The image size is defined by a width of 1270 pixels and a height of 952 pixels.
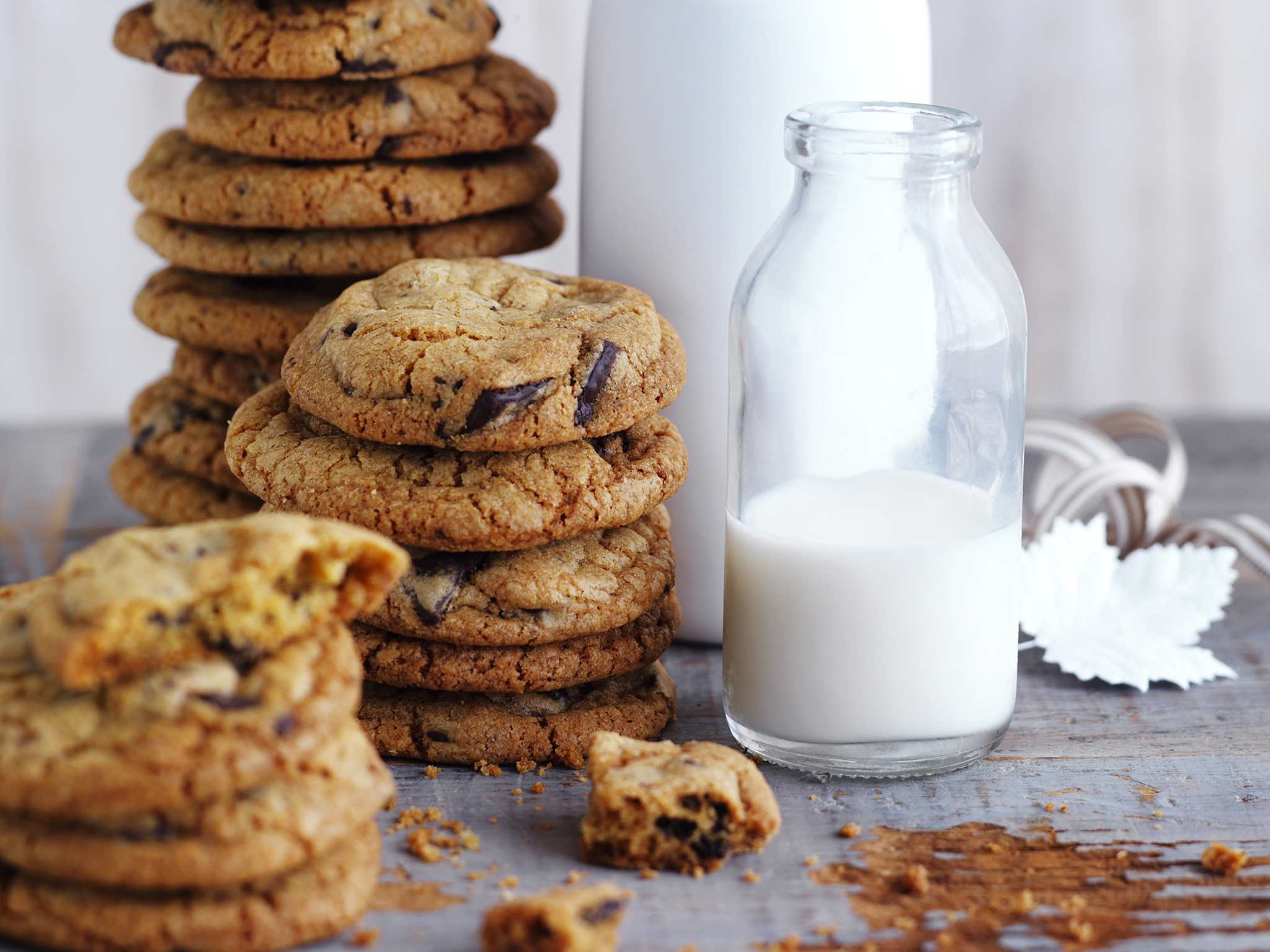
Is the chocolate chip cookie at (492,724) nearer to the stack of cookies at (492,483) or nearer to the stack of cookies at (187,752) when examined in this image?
the stack of cookies at (492,483)

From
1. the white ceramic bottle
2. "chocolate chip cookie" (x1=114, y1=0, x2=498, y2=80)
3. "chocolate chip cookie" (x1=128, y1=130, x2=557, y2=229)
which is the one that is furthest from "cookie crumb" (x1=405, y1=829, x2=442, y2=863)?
"chocolate chip cookie" (x1=114, y1=0, x2=498, y2=80)

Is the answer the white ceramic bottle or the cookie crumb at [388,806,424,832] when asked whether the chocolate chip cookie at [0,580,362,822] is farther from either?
the white ceramic bottle

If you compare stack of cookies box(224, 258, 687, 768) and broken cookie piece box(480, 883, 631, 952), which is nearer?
broken cookie piece box(480, 883, 631, 952)


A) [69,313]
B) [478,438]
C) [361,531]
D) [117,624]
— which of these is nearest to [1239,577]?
[478,438]

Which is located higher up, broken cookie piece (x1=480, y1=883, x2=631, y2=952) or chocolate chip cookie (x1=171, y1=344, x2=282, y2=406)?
chocolate chip cookie (x1=171, y1=344, x2=282, y2=406)

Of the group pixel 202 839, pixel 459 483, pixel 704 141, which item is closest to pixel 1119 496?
pixel 704 141

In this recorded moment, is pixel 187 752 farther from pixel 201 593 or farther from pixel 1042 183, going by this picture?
pixel 1042 183

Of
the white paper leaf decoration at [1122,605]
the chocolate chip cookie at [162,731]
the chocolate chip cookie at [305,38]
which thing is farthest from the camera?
the white paper leaf decoration at [1122,605]

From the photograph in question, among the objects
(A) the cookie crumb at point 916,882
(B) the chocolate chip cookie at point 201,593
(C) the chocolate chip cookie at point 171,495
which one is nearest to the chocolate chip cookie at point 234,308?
(C) the chocolate chip cookie at point 171,495
